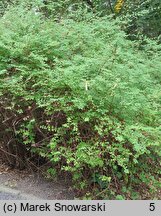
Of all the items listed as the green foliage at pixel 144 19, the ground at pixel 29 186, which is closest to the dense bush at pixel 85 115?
the ground at pixel 29 186

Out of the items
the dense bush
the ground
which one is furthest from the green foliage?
the ground

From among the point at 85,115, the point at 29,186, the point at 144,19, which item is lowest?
the point at 29,186

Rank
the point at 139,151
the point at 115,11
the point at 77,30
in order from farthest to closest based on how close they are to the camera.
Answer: the point at 115,11, the point at 77,30, the point at 139,151

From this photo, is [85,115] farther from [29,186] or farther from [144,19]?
[144,19]

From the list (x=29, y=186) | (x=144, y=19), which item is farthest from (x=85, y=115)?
(x=144, y=19)

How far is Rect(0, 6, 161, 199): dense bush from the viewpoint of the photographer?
9.88 feet

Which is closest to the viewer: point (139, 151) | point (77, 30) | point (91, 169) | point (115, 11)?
point (139, 151)

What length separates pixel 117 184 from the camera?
3.17 meters

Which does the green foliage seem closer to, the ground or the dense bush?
the dense bush

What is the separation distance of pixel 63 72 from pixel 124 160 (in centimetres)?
105

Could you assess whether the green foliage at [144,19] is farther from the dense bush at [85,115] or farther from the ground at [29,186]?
the ground at [29,186]

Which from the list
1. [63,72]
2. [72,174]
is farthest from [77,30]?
[72,174]

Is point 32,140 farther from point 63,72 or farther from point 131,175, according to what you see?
point 131,175

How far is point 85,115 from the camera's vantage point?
3076mm
